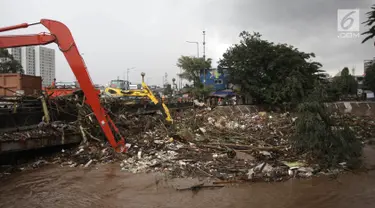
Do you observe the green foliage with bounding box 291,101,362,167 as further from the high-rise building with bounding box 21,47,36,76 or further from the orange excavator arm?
the high-rise building with bounding box 21,47,36,76

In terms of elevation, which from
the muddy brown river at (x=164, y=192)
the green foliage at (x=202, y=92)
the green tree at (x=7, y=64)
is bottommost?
the muddy brown river at (x=164, y=192)

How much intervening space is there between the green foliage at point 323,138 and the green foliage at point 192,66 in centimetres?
3598

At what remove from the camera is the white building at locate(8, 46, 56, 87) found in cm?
3756

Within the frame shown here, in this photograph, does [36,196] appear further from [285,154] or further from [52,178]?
[285,154]

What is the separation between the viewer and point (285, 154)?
755 centimetres

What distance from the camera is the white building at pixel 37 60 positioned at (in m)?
37.6

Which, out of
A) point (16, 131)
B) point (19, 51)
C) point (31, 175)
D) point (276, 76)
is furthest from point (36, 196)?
point (19, 51)

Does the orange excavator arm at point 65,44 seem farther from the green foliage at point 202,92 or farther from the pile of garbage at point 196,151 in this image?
the green foliage at point 202,92

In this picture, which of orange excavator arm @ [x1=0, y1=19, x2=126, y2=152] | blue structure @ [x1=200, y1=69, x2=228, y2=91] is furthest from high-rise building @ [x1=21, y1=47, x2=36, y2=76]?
orange excavator arm @ [x1=0, y1=19, x2=126, y2=152]

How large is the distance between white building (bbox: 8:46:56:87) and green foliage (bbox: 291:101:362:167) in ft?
117

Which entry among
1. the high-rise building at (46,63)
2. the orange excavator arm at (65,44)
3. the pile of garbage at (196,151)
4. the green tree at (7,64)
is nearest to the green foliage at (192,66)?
the high-rise building at (46,63)

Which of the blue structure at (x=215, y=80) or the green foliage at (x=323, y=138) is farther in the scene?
the blue structure at (x=215, y=80)

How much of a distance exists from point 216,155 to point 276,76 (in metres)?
15.9

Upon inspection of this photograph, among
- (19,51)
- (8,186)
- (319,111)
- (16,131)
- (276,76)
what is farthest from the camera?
(19,51)
